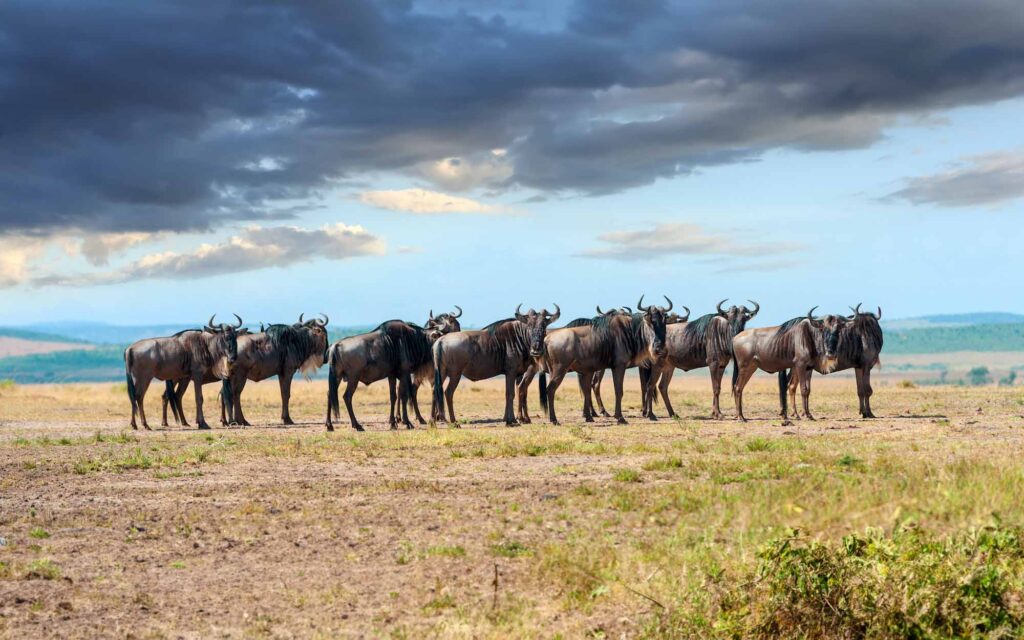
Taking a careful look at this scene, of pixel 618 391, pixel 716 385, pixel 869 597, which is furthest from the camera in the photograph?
pixel 716 385

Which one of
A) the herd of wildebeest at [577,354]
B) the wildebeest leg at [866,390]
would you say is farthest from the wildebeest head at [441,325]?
the wildebeest leg at [866,390]

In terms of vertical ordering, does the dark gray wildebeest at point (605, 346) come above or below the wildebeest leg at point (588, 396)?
above

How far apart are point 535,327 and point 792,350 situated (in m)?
6.22

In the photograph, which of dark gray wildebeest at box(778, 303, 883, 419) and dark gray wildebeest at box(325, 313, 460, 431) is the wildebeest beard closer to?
dark gray wildebeest at box(325, 313, 460, 431)

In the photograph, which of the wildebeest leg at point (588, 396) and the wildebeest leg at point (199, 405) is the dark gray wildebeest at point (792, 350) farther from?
the wildebeest leg at point (199, 405)

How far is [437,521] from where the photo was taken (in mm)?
12297

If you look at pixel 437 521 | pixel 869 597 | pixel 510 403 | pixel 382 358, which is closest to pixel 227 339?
pixel 382 358

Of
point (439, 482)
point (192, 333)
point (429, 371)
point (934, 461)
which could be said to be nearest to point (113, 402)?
point (192, 333)

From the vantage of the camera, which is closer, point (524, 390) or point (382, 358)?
point (382, 358)

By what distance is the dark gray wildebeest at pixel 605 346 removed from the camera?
85.0 feet

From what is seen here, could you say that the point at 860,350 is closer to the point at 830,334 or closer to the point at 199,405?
the point at 830,334

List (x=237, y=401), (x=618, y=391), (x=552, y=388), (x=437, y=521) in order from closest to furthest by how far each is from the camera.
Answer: (x=437, y=521) < (x=552, y=388) < (x=618, y=391) < (x=237, y=401)

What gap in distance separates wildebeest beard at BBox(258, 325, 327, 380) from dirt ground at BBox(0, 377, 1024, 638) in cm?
921

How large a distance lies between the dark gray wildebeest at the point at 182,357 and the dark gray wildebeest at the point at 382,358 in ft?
13.2
